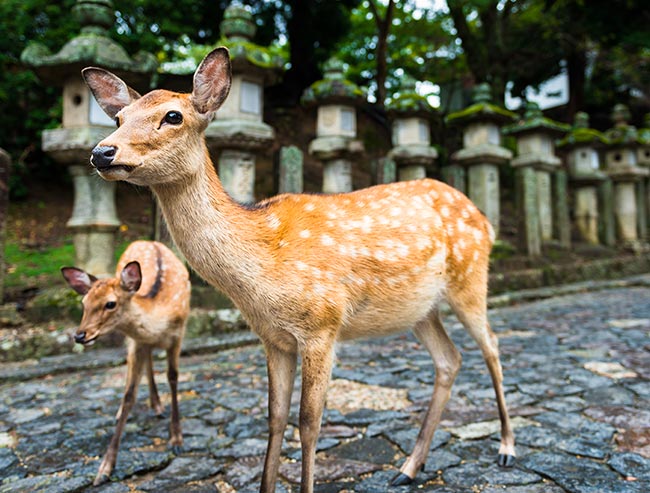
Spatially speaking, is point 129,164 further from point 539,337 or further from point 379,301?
point 539,337

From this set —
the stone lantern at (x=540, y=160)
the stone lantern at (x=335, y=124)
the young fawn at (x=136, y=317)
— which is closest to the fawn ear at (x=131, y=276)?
the young fawn at (x=136, y=317)

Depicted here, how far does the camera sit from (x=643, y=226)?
1300 centimetres

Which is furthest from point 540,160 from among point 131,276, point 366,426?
point 131,276

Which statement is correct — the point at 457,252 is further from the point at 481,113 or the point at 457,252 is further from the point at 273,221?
the point at 481,113

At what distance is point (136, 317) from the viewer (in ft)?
10.8

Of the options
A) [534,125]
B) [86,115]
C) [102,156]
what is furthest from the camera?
[534,125]

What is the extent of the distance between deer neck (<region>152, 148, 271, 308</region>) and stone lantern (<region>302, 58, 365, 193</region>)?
16.3 ft

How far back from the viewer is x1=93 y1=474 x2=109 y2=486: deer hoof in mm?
2695

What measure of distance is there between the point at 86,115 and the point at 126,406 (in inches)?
158

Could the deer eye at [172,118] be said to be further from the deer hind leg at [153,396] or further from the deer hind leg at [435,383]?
the deer hind leg at [153,396]

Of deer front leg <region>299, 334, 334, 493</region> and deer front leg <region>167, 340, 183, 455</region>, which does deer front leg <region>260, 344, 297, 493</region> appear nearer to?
deer front leg <region>299, 334, 334, 493</region>

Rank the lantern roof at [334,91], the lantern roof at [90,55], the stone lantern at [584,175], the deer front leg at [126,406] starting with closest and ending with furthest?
the deer front leg at [126,406] → the lantern roof at [90,55] → the lantern roof at [334,91] → the stone lantern at [584,175]

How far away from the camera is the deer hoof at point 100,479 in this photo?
2695 mm

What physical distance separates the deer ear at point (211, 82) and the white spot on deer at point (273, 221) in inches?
21.5
